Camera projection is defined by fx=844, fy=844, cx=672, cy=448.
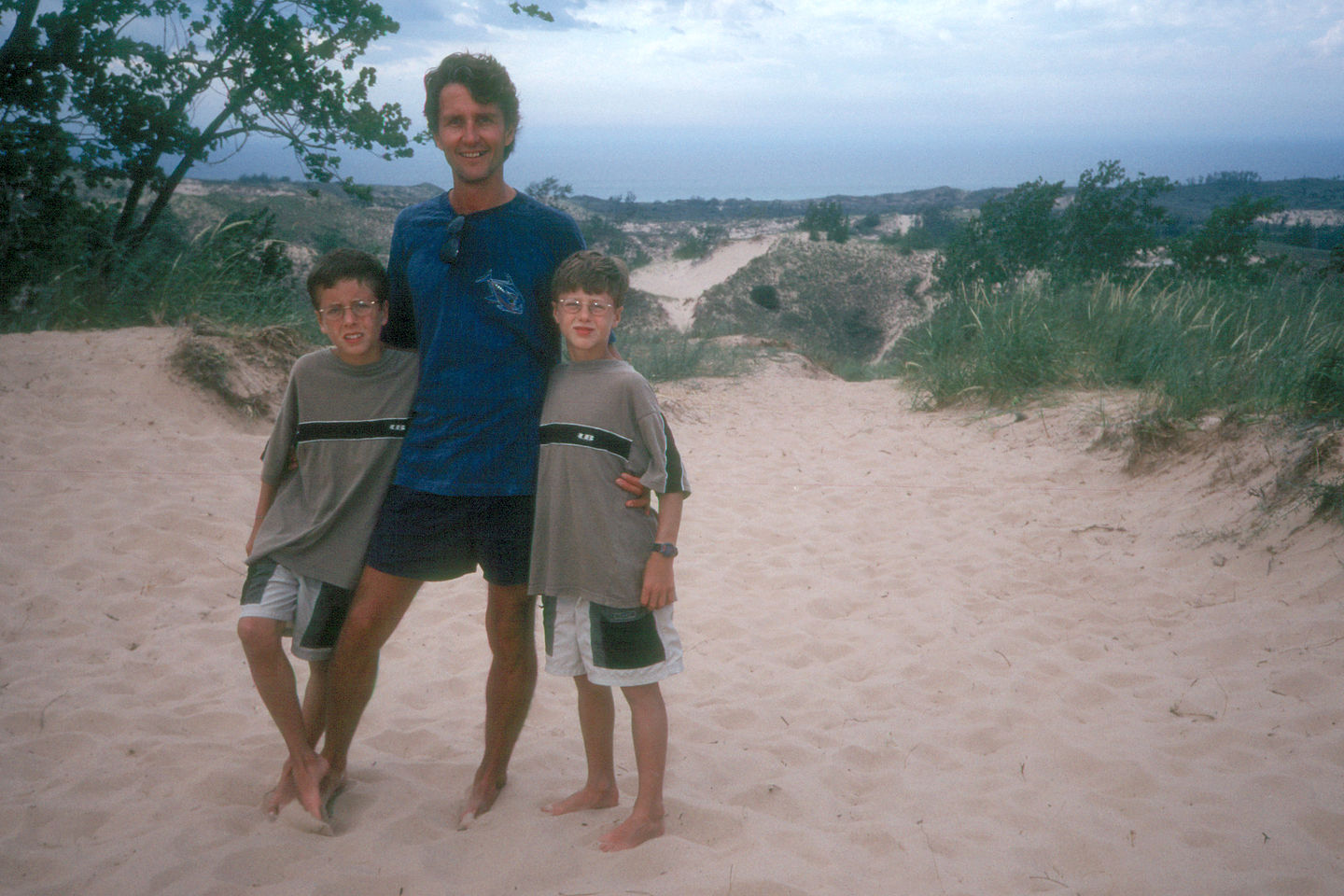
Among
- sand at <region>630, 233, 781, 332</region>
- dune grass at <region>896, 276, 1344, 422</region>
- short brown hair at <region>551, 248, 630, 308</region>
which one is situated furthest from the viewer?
sand at <region>630, 233, 781, 332</region>

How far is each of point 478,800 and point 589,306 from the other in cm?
135

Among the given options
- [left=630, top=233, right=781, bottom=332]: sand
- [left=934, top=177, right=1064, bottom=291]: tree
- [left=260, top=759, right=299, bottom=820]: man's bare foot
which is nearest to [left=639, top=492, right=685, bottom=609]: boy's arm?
[left=260, top=759, right=299, bottom=820]: man's bare foot

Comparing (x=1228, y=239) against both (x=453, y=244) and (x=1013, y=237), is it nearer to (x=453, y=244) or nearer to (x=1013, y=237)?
(x=1013, y=237)

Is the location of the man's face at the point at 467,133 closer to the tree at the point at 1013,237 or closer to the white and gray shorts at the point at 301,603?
the white and gray shorts at the point at 301,603

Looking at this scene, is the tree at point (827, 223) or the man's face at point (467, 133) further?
the tree at point (827, 223)

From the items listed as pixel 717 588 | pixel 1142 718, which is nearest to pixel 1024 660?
pixel 1142 718

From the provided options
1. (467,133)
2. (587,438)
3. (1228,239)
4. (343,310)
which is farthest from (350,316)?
(1228,239)

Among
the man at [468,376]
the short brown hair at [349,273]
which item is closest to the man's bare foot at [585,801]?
the man at [468,376]

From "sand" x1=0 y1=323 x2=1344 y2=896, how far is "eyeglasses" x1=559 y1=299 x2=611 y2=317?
1306mm

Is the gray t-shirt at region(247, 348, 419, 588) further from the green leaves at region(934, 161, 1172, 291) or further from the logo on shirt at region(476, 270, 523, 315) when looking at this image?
the green leaves at region(934, 161, 1172, 291)

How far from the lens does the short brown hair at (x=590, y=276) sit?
6.56ft

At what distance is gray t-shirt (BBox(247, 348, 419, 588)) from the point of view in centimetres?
209

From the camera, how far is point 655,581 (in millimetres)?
2006

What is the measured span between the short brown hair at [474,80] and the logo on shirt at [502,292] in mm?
391
